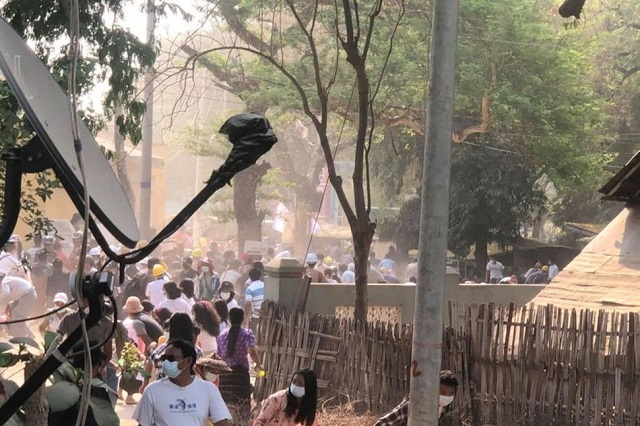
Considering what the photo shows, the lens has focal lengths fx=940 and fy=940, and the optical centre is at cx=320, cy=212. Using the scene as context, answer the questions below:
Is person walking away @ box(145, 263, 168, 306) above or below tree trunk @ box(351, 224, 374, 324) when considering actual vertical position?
below

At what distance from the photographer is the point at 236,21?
73.8 feet

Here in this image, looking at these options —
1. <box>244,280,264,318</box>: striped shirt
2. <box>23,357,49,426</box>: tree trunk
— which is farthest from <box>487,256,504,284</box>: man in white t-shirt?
<box>23,357,49,426</box>: tree trunk

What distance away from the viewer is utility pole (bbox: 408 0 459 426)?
637cm

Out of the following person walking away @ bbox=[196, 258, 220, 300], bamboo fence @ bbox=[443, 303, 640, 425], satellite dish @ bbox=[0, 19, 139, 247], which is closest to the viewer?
satellite dish @ bbox=[0, 19, 139, 247]

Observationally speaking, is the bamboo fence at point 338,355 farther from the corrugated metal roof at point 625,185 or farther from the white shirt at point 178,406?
the white shirt at point 178,406

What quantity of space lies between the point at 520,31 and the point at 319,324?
15111 mm

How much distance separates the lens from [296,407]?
614 centimetres

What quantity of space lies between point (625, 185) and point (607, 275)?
3.61 feet

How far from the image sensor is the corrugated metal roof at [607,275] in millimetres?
10750

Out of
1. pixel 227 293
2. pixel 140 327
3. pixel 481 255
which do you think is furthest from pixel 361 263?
pixel 481 255

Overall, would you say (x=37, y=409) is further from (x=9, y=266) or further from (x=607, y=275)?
(x=9, y=266)

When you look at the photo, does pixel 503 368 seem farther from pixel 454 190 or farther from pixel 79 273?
pixel 454 190

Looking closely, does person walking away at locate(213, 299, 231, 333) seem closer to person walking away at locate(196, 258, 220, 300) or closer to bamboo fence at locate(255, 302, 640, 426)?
bamboo fence at locate(255, 302, 640, 426)

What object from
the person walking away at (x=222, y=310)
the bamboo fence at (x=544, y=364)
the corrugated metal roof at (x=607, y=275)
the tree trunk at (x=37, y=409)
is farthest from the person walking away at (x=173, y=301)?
the tree trunk at (x=37, y=409)
